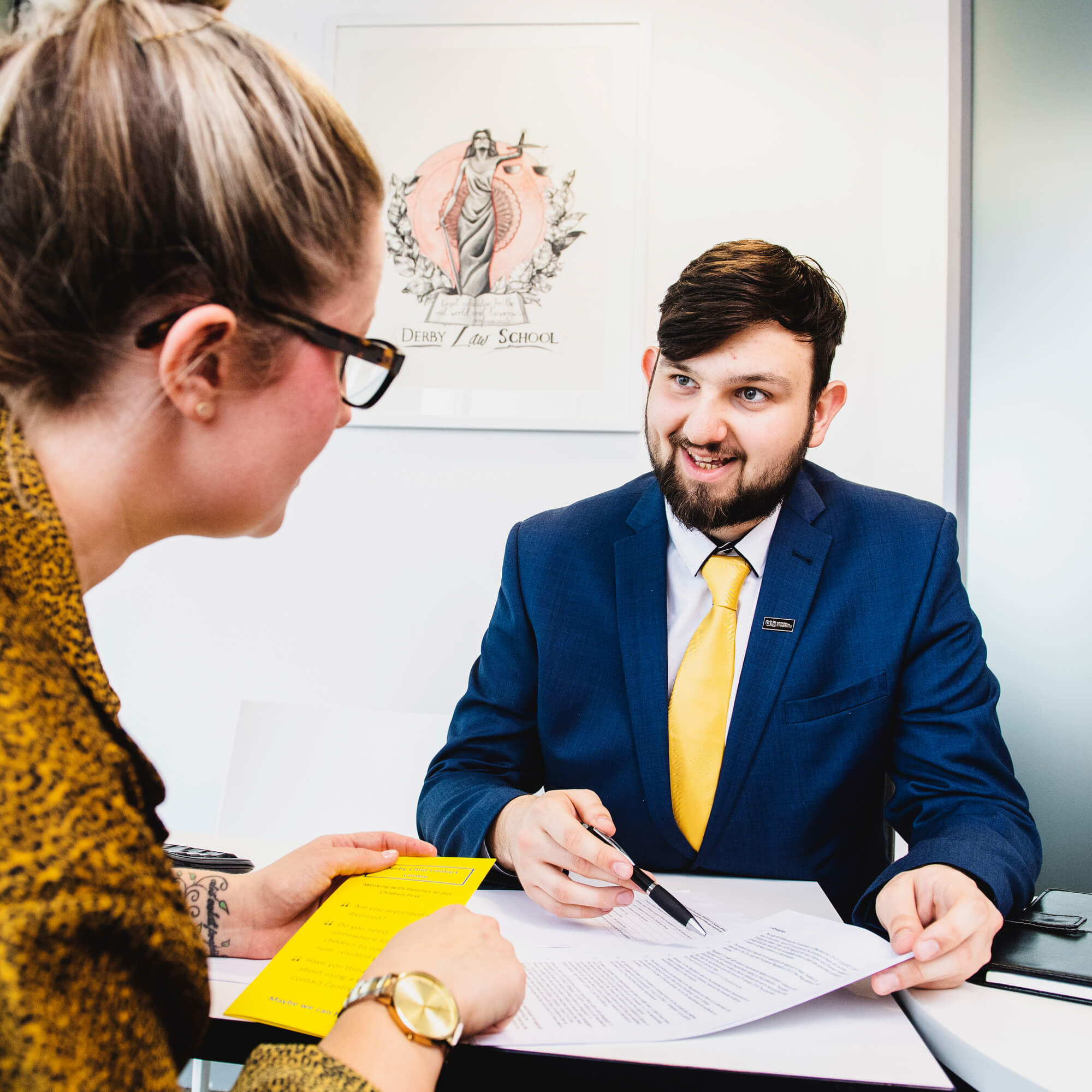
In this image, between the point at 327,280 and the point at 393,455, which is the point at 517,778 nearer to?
the point at 327,280

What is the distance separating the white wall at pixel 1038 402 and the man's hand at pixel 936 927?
43.5 inches

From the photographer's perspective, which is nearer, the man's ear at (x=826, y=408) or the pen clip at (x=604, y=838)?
the pen clip at (x=604, y=838)

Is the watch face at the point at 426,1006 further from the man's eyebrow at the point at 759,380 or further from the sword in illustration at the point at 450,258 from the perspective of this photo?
the sword in illustration at the point at 450,258

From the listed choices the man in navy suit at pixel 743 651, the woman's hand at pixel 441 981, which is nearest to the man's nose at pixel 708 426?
the man in navy suit at pixel 743 651

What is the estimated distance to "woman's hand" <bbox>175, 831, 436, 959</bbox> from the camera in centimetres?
87

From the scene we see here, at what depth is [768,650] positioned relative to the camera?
1325 mm

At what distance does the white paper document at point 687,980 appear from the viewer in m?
0.69

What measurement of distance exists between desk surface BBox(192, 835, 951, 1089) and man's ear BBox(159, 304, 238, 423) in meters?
0.50

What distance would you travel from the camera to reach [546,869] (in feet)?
3.16

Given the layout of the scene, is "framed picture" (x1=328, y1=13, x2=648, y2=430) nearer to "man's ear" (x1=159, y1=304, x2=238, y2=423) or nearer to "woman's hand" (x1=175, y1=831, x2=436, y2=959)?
"woman's hand" (x1=175, y1=831, x2=436, y2=959)

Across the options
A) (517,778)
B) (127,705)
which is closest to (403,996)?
(517,778)

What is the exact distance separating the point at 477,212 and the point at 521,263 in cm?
18

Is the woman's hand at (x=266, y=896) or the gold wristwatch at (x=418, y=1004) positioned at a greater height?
the gold wristwatch at (x=418, y=1004)

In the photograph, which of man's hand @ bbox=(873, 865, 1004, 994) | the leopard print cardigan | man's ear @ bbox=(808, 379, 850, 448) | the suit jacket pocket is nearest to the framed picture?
man's ear @ bbox=(808, 379, 850, 448)
